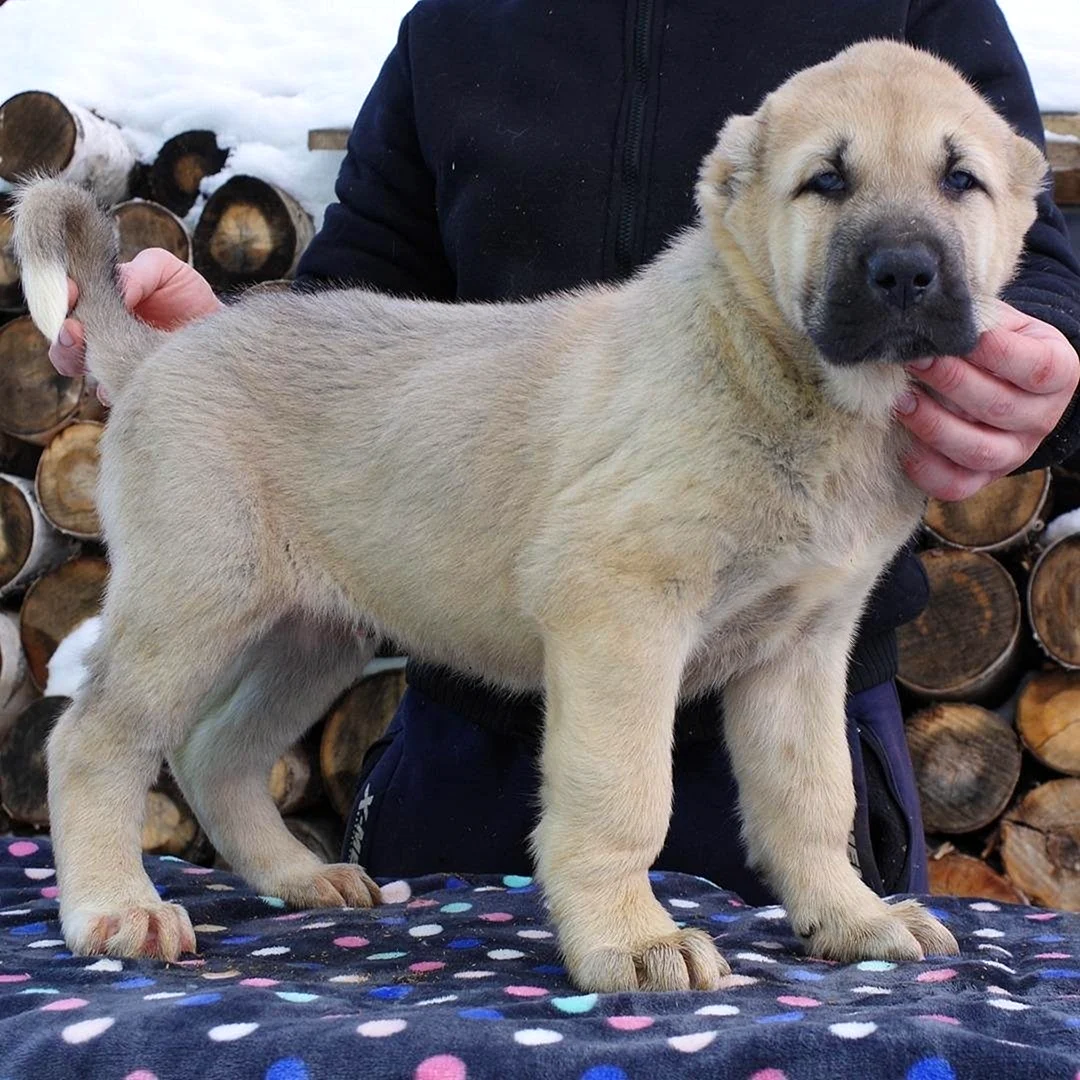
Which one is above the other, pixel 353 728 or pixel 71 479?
pixel 71 479

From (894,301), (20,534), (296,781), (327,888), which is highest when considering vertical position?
(894,301)

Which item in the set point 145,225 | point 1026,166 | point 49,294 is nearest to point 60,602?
point 145,225

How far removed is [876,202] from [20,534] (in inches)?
142

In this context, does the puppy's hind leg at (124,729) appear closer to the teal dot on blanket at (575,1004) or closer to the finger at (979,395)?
the teal dot on blanket at (575,1004)

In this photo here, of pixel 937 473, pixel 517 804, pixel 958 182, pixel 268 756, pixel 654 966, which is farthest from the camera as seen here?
pixel 517 804

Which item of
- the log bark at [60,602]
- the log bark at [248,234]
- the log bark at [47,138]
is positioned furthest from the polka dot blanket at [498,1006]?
the log bark at [47,138]

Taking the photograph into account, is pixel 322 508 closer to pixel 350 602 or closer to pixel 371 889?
pixel 350 602

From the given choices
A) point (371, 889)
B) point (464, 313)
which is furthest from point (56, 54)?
point (371, 889)

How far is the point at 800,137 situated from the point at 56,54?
13.7 ft

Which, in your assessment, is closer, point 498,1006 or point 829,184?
point 498,1006

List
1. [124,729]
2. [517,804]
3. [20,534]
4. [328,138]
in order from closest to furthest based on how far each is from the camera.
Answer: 1. [124,729]
2. [517,804]
3. [20,534]
4. [328,138]

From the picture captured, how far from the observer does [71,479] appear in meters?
4.80

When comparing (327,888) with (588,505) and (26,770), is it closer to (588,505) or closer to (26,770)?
(588,505)

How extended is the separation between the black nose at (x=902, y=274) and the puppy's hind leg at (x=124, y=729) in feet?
4.65
